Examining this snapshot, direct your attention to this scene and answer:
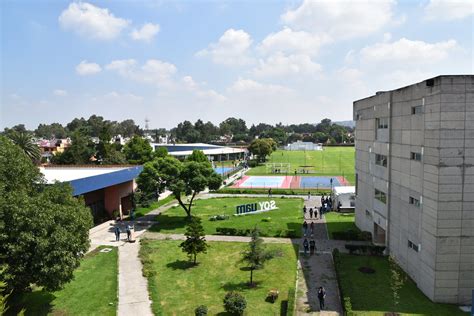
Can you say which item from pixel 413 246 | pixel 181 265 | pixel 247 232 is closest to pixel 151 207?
pixel 247 232

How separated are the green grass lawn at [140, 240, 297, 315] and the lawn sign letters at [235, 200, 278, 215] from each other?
1040 cm

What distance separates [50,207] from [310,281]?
14.2 metres

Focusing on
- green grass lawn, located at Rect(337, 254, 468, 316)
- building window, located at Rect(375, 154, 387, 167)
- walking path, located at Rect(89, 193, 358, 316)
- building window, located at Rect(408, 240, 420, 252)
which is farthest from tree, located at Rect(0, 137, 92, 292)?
building window, located at Rect(375, 154, 387, 167)

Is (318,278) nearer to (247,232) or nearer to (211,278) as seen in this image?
(211,278)

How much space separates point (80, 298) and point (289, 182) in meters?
47.9

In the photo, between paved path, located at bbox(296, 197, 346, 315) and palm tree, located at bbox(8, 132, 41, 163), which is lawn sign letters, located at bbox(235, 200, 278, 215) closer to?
paved path, located at bbox(296, 197, 346, 315)

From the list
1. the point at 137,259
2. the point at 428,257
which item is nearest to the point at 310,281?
the point at 428,257

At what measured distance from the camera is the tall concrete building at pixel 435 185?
18.6 metres

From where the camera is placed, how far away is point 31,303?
19312mm

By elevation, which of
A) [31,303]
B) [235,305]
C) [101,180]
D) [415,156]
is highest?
[415,156]

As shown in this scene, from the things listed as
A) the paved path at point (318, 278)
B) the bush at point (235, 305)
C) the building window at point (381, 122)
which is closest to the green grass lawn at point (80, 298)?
the bush at point (235, 305)

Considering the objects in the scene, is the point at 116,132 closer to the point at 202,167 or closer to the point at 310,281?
the point at 202,167

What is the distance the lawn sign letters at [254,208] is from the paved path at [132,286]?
1359 centimetres

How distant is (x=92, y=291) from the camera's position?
20719 mm
